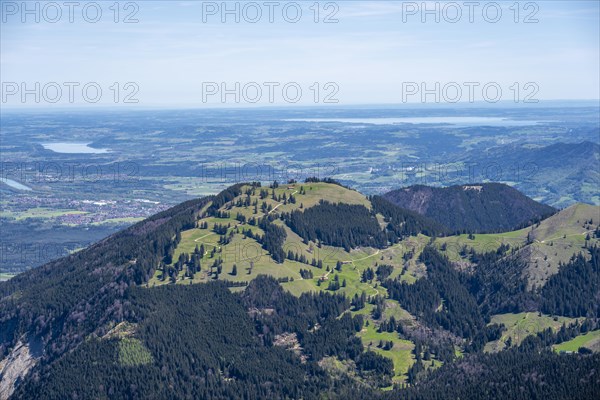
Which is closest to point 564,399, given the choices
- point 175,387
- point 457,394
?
point 457,394

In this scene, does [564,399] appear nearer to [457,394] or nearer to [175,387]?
[457,394]

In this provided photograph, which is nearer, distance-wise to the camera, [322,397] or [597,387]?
[597,387]

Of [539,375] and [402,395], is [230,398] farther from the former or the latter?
[539,375]

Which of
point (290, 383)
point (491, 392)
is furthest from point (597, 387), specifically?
point (290, 383)

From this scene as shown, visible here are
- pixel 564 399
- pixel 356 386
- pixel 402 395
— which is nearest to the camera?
pixel 564 399

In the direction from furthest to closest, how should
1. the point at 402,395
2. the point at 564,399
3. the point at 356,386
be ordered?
1. the point at 356,386
2. the point at 402,395
3. the point at 564,399

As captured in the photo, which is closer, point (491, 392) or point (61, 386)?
point (491, 392)

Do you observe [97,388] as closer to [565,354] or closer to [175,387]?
[175,387]
